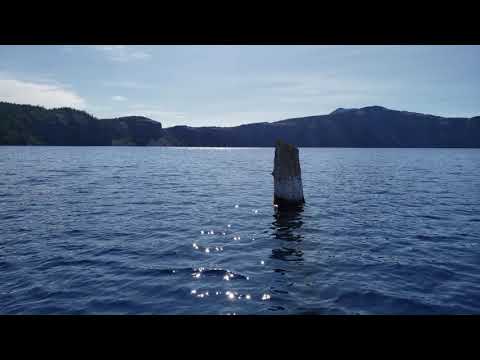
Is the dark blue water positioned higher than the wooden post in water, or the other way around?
the wooden post in water

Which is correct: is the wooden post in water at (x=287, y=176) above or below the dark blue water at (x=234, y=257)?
above

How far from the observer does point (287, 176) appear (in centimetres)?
2083

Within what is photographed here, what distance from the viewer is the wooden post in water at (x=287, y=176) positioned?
20.4 metres

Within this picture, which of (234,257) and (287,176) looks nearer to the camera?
(234,257)

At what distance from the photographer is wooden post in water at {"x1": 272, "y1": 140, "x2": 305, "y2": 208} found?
20375 millimetres

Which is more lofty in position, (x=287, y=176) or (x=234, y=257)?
(x=287, y=176)

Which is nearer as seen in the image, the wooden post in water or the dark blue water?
the dark blue water

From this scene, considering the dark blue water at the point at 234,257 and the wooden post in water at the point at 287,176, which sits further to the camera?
the wooden post in water at the point at 287,176
